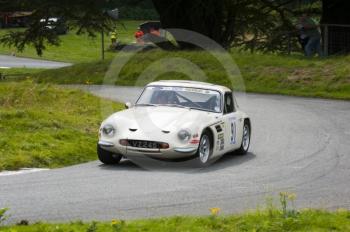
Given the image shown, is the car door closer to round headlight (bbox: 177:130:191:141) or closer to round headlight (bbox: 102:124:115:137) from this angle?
round headlight (bbox: 177:130:191:141)

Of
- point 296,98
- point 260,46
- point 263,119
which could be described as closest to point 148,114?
point 263,119

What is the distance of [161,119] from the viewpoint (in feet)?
48.8

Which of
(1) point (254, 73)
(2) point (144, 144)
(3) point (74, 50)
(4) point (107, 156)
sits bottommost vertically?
(3) point (74, 50)

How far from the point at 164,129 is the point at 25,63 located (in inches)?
1651

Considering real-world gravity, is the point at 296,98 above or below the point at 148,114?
below

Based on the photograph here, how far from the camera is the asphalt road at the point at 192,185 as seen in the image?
34.6 feet

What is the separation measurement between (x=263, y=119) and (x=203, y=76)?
1031cm

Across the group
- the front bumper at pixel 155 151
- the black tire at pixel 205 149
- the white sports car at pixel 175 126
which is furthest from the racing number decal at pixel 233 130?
the front bumper at pixel 155 151

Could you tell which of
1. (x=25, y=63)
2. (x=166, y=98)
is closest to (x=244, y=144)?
(x=166, y=98)

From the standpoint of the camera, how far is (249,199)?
1148 cm

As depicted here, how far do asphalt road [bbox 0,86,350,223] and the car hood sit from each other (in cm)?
72

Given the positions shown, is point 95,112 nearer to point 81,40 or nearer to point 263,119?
point 263,119

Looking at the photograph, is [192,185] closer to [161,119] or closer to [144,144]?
[144,144]

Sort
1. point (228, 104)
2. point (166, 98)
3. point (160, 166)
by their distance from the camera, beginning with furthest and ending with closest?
point (228, 104) < point (166, 98) < point (160, 166)
